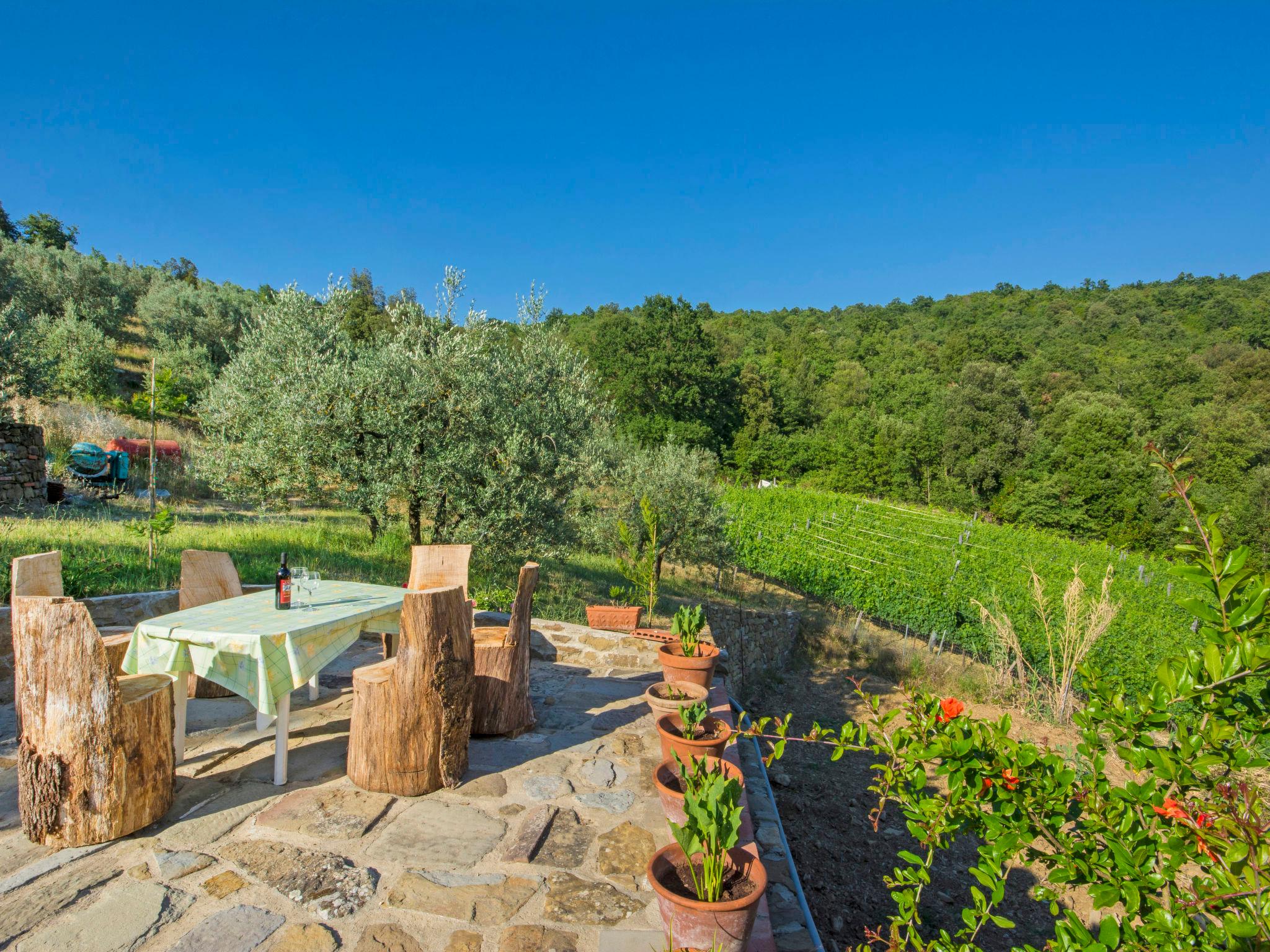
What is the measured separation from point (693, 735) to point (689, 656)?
4.44 ft

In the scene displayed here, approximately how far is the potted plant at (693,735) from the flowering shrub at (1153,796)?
1.40 meters

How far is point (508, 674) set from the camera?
4.05m

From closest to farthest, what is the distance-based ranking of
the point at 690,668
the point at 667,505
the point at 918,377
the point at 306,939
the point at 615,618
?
1. the point at 306,939
2. the point at 690,668
3. the point at 615,618
4. the point at 667,505
5. the point at 918,377

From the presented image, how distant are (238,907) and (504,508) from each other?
5943 millimetres

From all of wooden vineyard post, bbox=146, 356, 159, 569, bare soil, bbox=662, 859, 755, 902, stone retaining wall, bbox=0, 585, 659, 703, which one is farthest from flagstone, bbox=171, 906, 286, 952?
wooden vineyard post, bbox=146, 356, 159, 569

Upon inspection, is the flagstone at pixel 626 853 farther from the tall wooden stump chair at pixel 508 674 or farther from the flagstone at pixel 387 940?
the tall wooden stump chair at pixel 508 674

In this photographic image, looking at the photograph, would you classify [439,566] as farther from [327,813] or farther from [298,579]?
[327,813]

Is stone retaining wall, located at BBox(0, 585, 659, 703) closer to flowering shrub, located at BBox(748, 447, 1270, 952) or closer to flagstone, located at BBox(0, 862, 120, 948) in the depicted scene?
flagstone, located at BBox(0, 862, 120, 948)

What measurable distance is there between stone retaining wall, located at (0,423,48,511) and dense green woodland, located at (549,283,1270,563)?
84.4 feet

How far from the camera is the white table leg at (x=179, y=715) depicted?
3.52 m

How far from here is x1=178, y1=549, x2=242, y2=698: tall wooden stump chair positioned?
4.36 metres

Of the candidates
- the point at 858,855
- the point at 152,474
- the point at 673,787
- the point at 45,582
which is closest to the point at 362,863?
the point at 673,787

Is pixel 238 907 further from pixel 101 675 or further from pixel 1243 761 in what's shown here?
pixel 1243 761

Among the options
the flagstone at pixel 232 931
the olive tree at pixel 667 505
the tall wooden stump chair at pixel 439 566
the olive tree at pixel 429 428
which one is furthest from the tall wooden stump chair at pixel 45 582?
the olive tree at pixel 667 505
